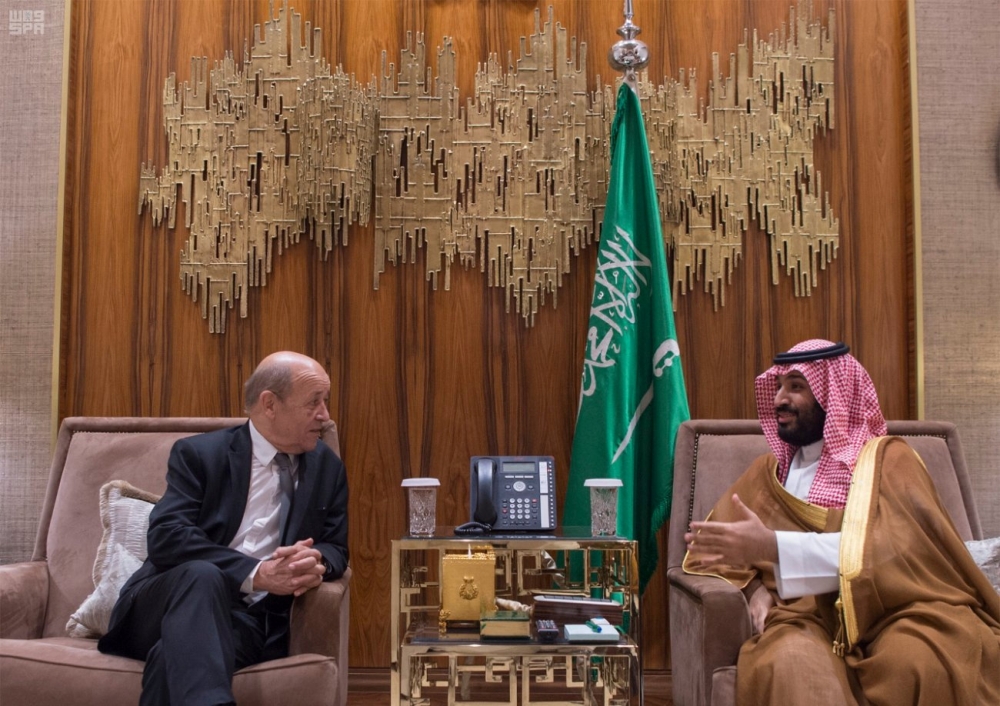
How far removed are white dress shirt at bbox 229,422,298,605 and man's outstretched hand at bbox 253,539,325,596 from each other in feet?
0.78

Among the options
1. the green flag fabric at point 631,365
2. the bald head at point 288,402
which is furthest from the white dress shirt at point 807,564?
the bald head at point 288,402

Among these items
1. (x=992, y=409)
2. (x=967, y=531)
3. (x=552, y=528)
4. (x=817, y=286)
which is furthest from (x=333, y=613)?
(x=992, y=409)

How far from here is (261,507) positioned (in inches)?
110

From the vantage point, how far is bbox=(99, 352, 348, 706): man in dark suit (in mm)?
2285

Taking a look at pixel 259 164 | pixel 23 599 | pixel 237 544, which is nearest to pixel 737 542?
pixel 237 544

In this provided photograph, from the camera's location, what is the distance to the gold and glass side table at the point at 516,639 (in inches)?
100

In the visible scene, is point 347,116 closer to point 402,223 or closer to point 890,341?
point 402,223

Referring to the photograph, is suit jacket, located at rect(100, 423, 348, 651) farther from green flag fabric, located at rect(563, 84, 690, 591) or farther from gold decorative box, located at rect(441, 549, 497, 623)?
green flag fabric, located at rect(563, 84, 690, 591)

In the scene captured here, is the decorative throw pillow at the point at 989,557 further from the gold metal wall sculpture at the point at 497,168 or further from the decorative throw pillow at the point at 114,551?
the decorative throw pillow at the point at 114,551

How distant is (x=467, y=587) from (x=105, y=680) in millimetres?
997

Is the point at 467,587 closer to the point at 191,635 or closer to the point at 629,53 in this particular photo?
the point at 191,635

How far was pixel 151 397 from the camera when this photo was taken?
3688 mm

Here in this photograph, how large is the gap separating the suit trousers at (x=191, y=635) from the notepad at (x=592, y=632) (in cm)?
84

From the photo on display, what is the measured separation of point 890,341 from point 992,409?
465 mm
